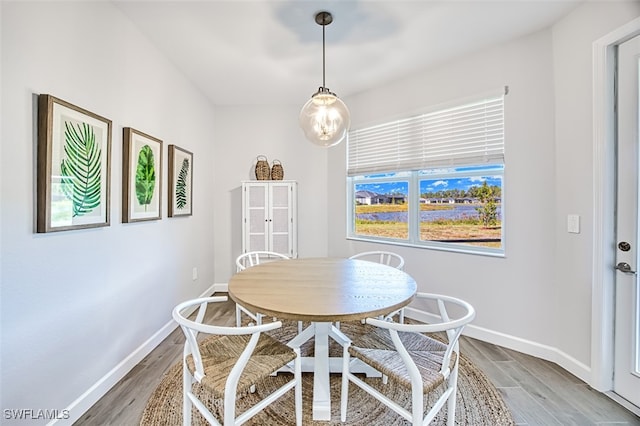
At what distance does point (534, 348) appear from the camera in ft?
7.68

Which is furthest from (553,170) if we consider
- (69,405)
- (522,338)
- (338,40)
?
(69,405)

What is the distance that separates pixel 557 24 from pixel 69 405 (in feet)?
13.1

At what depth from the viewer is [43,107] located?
1431 millimetres

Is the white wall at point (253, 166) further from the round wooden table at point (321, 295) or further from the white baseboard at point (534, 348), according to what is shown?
the white baseboard at point (534, 348)

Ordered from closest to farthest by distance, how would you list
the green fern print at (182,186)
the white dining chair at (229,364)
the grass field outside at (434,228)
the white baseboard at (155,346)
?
1. the white dining chair at (229,364)
2. the white baseboard at (155,346)
3. the grass field outside at (434,228)
4. the green fern print at (182,186)

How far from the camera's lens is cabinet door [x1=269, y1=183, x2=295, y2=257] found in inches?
142

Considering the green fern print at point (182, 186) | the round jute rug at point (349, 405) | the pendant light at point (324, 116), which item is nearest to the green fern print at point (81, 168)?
the green fern print at point (182, 186)

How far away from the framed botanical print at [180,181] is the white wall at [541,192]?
255 cm

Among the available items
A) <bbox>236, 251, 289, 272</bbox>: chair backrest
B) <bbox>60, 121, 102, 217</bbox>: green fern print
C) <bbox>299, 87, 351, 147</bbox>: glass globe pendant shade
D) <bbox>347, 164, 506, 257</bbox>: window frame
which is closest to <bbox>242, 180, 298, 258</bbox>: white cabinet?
Result: <bbox>236, 251, 289, 272</bbox>: chair backrest

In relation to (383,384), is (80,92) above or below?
above

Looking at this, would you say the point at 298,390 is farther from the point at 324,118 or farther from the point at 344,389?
the point at 324,118

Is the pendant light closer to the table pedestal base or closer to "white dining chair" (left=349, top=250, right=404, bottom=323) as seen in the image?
"white dining chair" (left=349, top=250, right=404, bottom=323)

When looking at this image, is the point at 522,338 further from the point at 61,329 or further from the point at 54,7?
the point at 54,7

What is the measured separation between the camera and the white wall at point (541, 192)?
6.64 feet
